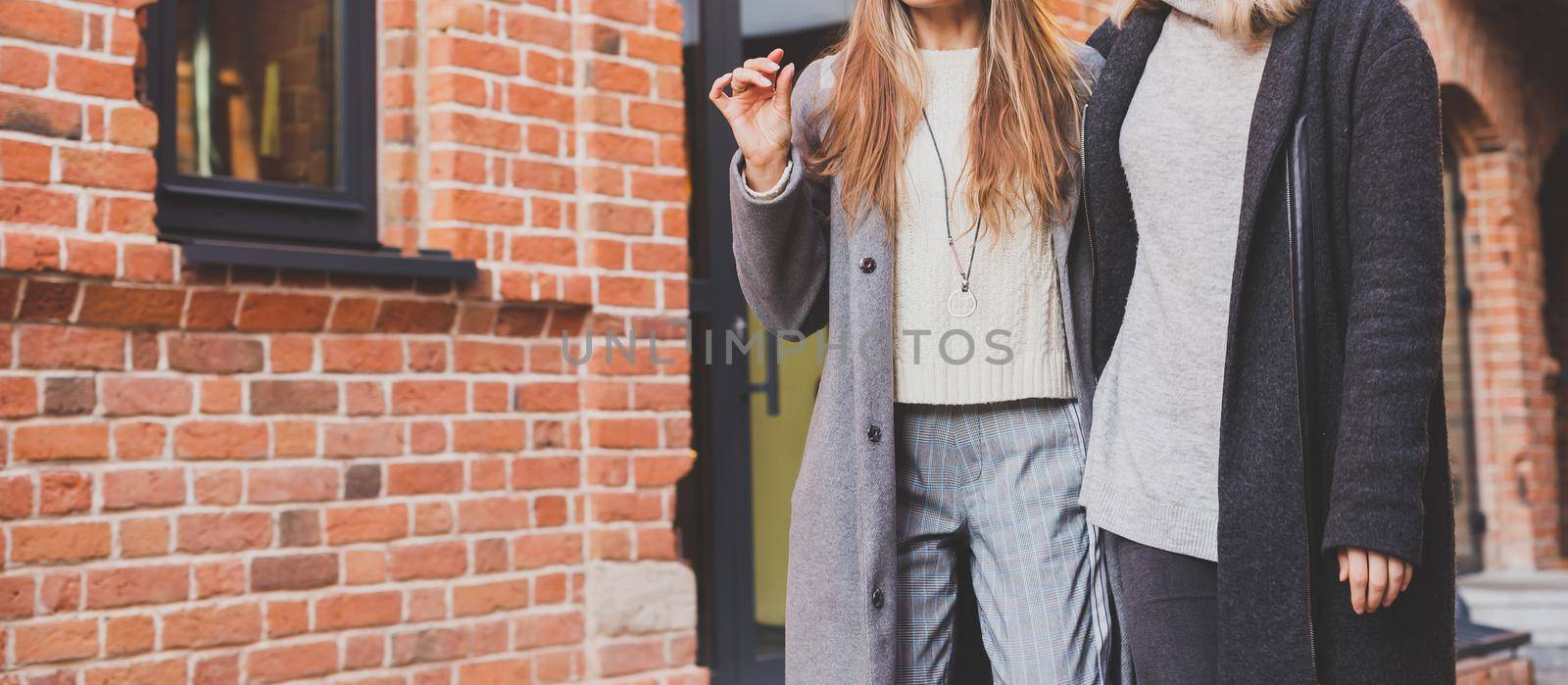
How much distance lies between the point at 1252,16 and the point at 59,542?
2.29m

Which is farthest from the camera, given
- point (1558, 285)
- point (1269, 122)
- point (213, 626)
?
point (1558, 285)

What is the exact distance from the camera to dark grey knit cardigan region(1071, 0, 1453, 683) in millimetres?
1763

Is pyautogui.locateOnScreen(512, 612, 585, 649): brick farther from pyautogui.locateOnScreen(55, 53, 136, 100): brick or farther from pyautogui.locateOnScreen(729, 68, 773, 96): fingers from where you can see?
pyautogui.locateOnScreen(729, 68, 773, 96): fingers

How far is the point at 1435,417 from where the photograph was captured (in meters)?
1.86

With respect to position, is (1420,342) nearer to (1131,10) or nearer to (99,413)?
(1131,10)

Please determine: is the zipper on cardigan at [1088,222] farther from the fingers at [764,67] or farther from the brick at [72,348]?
the brick at [72,348]

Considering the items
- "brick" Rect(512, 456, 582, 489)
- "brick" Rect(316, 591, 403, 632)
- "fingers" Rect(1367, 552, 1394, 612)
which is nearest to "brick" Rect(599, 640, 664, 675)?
"brick" Rect(512, 456, 582, 489)

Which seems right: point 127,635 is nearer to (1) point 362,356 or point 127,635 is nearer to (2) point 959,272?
(1) point 362,356

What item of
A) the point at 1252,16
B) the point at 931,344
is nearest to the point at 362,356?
the point at 931,344

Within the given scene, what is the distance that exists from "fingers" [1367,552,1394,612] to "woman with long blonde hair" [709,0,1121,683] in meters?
0.41

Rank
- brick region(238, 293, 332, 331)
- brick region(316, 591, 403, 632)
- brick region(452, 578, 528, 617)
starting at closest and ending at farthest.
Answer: brick region(238, 293, 332, 331), brick region(316, 591, 403, 632), brick region(452, 578, 528, 617)

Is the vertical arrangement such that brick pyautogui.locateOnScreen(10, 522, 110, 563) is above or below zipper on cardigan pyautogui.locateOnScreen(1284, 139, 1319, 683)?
below

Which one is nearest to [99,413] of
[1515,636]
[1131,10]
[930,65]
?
[930,65]

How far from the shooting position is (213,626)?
2885mm
